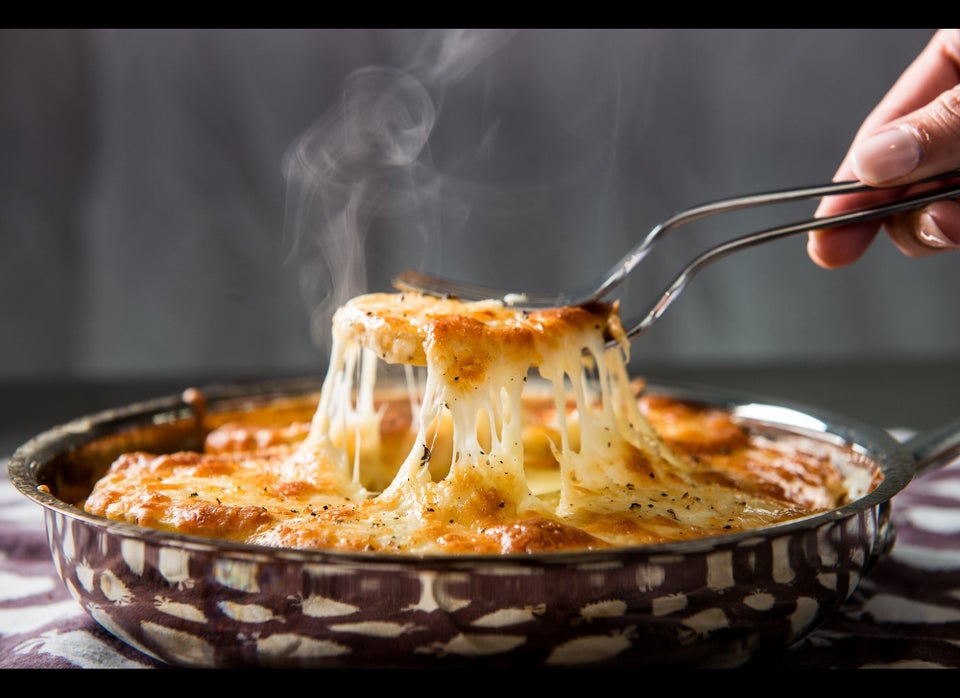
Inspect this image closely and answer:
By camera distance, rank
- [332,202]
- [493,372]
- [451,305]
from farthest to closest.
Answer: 1. [332,202]
2. [451,305]
3. [493,372]

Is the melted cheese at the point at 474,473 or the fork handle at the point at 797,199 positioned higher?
the fork handle at the point at 797,199

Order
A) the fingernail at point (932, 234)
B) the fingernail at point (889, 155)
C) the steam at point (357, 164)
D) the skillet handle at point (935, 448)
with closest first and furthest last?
the fingernail at point (889, 155)
the skillet handle at point (935, 448)
the fingernail at point (932, 234)
the steam at point (357, 164)

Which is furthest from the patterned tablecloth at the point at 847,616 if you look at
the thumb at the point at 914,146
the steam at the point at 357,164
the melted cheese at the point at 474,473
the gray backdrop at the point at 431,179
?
the gray backdrop at the point at 431,179

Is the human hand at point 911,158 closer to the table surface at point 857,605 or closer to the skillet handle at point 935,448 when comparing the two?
the skillet handle at point 935,448

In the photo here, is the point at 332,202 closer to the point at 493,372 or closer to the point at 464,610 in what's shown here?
the point at 493,372

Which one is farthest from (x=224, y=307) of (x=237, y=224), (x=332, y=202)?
(x=332, y=202)

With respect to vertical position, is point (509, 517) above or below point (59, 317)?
below

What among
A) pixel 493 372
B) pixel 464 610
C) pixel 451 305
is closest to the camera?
pixel 464 610
